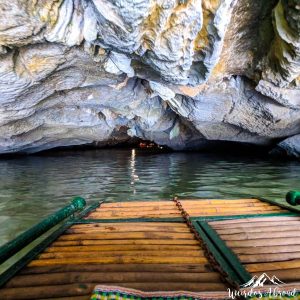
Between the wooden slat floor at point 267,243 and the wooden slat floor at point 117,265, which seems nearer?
the wooden slat floor at point 117,265

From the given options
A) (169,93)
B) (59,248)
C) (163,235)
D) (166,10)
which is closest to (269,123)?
(169,93)

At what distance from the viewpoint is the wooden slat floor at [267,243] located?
221 cm

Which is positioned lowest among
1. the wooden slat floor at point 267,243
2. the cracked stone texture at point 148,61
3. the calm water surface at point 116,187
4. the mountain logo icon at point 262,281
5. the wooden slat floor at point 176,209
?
the calm water surface at point 116,187

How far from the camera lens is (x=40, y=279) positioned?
204 cm

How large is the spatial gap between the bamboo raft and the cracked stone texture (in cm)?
324

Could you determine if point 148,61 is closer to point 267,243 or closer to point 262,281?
point 267,243

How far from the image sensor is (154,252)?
2541mm

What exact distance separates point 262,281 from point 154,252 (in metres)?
0.94

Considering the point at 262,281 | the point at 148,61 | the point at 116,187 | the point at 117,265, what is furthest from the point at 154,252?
the point at 116,187

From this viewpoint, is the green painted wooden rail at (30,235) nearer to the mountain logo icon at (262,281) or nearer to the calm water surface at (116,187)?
the calm water surface at (116,187)

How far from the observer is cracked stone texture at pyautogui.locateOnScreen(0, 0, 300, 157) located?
4895 millimetres

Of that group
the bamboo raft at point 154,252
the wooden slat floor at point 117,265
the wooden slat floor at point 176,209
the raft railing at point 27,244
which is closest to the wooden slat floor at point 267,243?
the bamboo raft at point 154,252

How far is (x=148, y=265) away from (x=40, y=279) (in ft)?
2.68

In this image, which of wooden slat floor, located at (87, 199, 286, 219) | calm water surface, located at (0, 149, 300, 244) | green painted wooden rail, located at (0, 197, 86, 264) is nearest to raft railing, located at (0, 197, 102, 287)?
green painted wooden rail, located at (0, 197, 86, 264)
